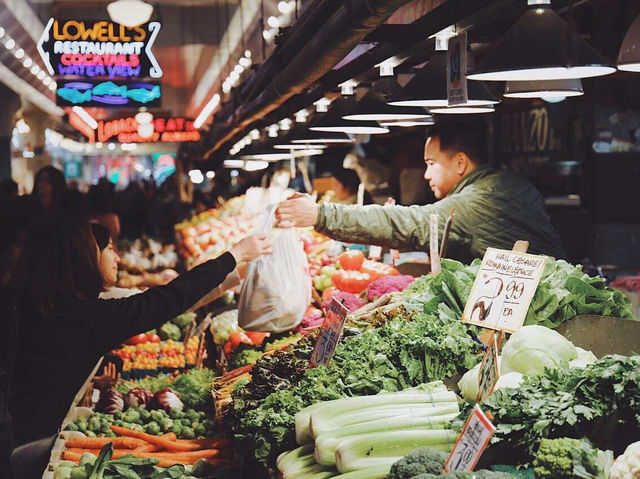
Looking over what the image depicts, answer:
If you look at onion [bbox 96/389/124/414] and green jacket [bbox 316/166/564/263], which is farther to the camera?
onion [bbox 96/389/124/414]

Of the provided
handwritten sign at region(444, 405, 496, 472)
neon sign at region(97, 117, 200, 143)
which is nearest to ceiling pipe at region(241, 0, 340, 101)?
handwritten sign at region(444, 405, 496, 472)

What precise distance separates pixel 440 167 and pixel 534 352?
288 centimetres

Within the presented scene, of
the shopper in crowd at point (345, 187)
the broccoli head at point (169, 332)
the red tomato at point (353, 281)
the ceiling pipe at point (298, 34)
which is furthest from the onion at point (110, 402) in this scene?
the shopper in crowd at point (345, 187)

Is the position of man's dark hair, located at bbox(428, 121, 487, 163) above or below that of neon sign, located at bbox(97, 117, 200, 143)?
below

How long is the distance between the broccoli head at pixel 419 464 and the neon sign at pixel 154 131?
662 inches

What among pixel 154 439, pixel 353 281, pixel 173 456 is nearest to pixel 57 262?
pixel 173 456

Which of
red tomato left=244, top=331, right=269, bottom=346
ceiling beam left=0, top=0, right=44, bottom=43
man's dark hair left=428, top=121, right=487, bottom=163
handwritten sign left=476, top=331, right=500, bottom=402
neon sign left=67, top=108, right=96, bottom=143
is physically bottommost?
red tomato left=244, top=331, right=269, bottom=346

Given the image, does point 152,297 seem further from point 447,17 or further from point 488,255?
point 447,17

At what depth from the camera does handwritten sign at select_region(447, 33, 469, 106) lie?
13.6ft

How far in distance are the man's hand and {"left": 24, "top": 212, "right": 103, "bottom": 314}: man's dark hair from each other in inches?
70.2

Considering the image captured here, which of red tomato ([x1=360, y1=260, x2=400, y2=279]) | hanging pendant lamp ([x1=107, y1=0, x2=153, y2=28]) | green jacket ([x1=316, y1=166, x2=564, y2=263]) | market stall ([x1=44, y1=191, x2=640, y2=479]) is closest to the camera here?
market stall ([x1=44, y1=191, x2=640, y2=479])

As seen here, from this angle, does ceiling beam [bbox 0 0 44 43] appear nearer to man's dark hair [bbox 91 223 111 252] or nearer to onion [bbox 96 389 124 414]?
onion [bbox 96 389 124 414]

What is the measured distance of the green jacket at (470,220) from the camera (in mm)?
5504

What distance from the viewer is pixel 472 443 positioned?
2.46 m
